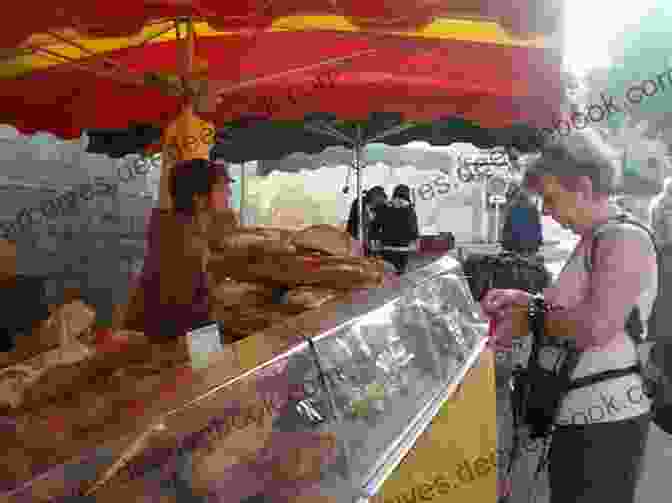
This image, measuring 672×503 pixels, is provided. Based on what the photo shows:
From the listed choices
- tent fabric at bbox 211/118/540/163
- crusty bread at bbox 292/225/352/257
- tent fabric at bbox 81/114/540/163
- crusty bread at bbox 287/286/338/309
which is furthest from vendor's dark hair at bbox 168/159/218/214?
tent fabric at bbox 211/118/540/163

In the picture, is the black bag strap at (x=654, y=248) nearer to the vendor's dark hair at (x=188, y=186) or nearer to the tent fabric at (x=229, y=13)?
the tent fabric at (x=229, y=13)

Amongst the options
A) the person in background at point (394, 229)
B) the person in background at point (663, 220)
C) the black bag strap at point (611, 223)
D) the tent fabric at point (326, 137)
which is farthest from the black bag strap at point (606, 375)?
the tent fabric at point (326, 137)

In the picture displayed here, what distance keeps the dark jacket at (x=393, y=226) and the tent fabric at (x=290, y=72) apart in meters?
0.92

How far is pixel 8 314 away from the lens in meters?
2.68

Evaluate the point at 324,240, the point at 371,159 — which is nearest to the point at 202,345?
the point at 324,240

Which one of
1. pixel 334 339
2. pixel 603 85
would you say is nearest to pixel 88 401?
pixel 334 339

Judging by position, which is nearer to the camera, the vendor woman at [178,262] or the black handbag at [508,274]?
the vendor woman at [178,262]

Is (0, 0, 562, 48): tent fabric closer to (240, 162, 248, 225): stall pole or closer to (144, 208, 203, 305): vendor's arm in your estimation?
(144, 208, 203, 305): vendor's arm

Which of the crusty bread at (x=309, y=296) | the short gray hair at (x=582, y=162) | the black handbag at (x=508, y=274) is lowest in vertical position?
the black handbag at (x=508, y=274)

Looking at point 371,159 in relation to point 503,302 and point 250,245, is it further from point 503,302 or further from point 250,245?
point 250,245

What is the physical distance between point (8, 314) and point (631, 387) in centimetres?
236

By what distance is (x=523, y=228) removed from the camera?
6809 millimetres

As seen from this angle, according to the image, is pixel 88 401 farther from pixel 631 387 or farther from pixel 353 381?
pixel 631 387

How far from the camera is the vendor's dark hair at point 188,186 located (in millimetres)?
1562
